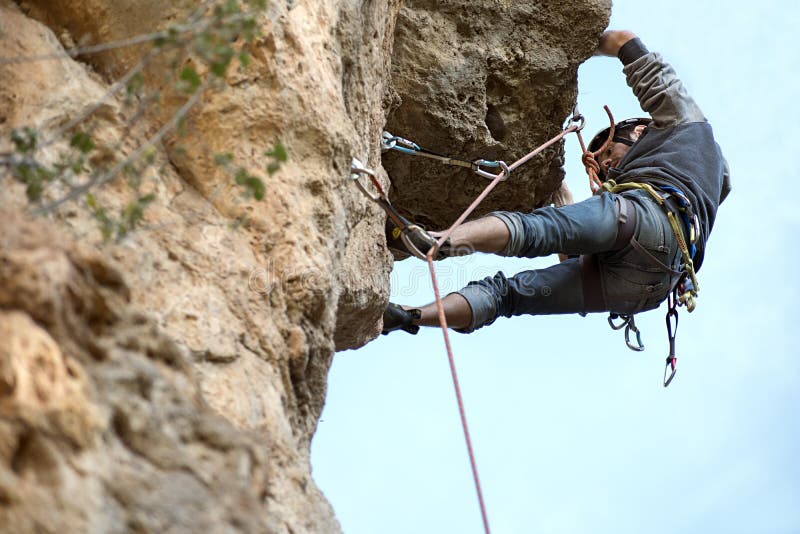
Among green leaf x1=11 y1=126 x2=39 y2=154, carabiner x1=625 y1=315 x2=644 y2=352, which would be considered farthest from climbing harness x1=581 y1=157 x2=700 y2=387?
green leaf x1=11 y1=126 x2=39 y2=154


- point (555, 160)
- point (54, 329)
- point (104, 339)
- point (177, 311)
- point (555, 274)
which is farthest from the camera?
point (555, 160)

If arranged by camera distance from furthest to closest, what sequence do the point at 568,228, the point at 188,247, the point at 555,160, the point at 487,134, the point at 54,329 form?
the point at 555,160
the point at 487,134
the point at 568,228
the point at 188,247
the point at 54,329

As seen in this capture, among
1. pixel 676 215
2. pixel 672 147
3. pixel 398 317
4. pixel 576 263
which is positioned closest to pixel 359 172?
pixel 398 317

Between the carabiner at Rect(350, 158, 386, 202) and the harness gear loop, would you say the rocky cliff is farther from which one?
the harness gear loop

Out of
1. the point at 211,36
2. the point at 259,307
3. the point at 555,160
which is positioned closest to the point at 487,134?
the point at 555,160

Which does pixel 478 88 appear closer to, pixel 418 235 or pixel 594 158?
pixel 594 158

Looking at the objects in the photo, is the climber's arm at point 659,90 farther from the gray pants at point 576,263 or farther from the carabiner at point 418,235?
the carabiner at point 418,235

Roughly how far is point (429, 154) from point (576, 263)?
91 cm

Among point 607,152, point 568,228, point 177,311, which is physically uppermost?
point 607,152

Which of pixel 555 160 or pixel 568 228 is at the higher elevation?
pixel 555 160

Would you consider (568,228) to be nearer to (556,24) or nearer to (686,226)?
(686,226)

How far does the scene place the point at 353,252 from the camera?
4.39 m

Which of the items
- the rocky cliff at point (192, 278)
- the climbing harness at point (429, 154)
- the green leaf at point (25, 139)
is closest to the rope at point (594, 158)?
the climbing harness at point (429, 154)

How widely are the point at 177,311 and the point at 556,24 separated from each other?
3422mm
